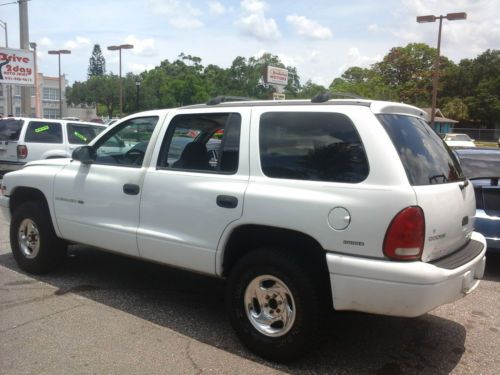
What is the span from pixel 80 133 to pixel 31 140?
4.23 ft

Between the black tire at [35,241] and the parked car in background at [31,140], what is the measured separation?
267 inches

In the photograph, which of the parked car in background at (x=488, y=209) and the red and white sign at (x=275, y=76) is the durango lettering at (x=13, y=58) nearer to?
the red and white sign at (x=275, y=76)

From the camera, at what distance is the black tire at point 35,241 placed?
541 cm

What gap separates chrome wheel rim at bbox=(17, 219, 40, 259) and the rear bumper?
11.7ft

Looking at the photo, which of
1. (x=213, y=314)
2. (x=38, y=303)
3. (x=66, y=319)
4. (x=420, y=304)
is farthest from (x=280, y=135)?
(x=38, y=303)

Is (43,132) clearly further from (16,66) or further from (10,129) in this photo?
(16,66)

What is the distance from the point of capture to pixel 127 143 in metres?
5.04

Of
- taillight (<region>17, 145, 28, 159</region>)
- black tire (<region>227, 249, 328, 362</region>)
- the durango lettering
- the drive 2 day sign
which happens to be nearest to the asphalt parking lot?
black tire (<region>227, 249, 328, 362</region>)

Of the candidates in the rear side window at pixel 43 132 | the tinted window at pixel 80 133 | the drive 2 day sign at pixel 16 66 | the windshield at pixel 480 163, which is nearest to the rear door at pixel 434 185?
the windshield at pixel 480 163

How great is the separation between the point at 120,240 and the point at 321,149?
211 centimetres

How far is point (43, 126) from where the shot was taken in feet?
40.7

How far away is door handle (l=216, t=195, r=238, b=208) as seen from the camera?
3805 millimetres

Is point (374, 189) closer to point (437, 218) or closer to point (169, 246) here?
point (437, 218)

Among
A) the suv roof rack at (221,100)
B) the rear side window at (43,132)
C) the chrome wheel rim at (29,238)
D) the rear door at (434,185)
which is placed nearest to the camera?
the rear door at (434,185)
